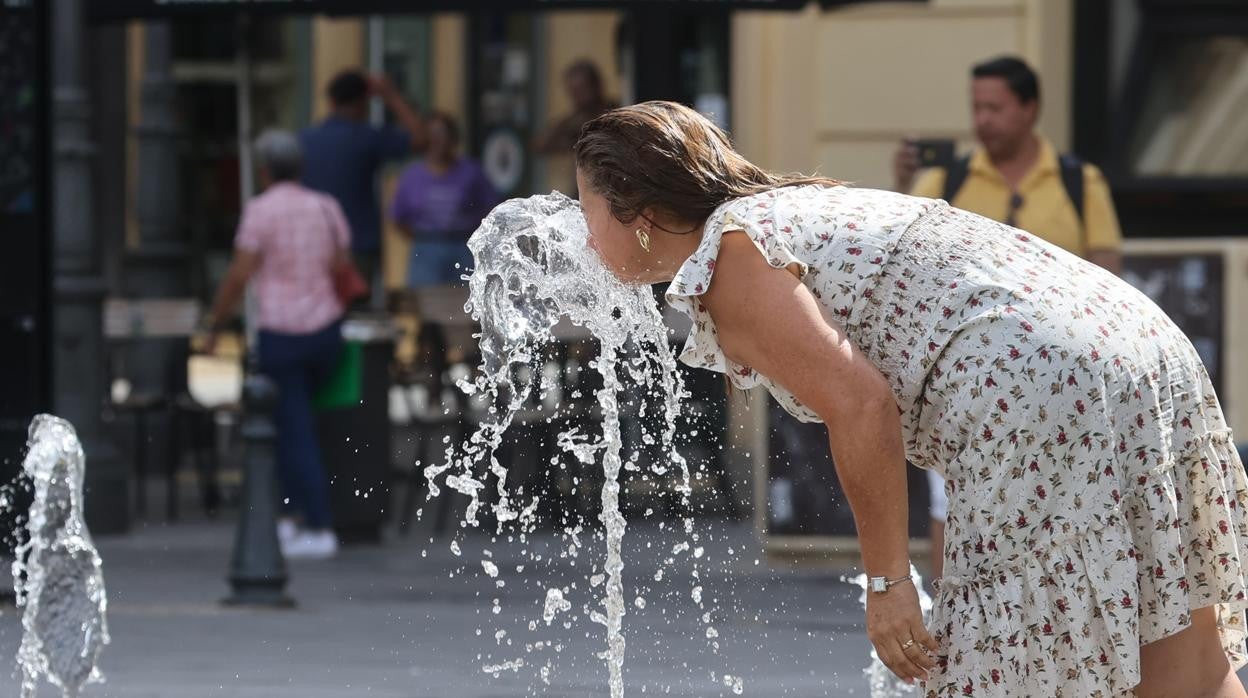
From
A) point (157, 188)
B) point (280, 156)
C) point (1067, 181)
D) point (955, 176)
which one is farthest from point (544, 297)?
point (157, 188)

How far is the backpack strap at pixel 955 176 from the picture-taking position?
649 cm

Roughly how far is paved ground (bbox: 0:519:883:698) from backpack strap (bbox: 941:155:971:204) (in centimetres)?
142

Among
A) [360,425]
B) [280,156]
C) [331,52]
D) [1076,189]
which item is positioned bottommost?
[360,425]

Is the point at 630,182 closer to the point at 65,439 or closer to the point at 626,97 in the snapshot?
the point at 65,439

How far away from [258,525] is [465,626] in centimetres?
89

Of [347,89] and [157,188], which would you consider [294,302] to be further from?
[157,188]

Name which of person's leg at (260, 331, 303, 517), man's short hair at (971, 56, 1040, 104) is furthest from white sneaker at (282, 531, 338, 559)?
man's short hair at (971, 56, 1040, 104)

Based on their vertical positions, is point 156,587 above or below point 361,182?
below

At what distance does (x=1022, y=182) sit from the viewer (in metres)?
6.50

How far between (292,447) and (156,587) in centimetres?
117

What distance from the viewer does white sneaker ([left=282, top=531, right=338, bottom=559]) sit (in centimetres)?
896

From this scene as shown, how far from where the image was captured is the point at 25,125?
25.9 ft

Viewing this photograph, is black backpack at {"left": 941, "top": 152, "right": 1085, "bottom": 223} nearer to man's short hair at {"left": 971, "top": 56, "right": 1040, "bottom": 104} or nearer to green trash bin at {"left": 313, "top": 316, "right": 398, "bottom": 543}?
man's short hair at {"left": 971, "top": 56, "right": 1040, "bottom": 104}

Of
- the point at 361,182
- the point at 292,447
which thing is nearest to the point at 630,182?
the point at 292,447
